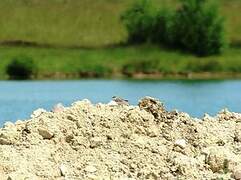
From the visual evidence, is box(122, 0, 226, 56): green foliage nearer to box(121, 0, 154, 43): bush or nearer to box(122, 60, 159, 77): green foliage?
box(121, 0, 154, 43): bush

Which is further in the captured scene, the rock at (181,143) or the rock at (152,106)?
the rock at (152,106)

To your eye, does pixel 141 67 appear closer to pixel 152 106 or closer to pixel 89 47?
pixel 89 47

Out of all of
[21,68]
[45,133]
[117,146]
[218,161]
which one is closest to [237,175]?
[218,161]

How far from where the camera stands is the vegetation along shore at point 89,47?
11150 centimetres

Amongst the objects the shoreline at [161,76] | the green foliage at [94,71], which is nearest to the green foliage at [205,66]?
the shoreline at [161,76]

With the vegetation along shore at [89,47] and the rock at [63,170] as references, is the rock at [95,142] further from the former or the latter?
the vegetation along shore at [89,47]

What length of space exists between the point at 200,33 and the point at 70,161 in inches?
4273

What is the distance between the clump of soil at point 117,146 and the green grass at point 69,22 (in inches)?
3884

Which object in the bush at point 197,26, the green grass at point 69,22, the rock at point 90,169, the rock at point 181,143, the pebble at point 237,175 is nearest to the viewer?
the pebble at point 237,175

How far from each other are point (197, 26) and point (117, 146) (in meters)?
107

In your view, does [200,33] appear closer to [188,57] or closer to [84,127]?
[188,57]

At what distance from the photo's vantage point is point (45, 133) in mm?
22453

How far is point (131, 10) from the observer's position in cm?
13075

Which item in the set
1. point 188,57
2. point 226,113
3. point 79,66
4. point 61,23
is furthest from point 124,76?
point 226,113
